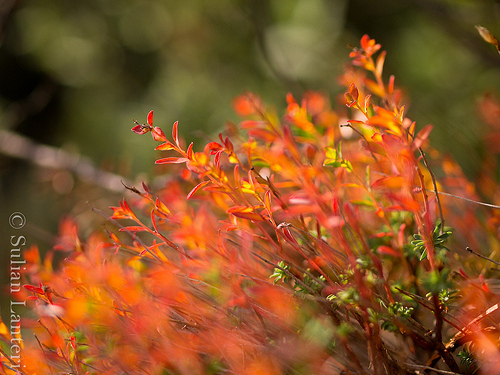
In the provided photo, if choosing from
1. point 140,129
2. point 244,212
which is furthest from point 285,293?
point 140,129

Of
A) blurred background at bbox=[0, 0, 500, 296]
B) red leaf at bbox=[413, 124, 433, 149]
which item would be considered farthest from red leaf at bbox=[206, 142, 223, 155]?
blurred background at bbox=[0, 0, 500, 296]

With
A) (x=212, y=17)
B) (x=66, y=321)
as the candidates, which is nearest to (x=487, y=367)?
(x=66, y=321)

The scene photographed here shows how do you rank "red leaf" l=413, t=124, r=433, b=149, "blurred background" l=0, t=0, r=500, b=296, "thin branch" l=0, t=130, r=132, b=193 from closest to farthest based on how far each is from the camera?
"red leaf" l=413, t=124, r=433, b=149 < "thin branch" l=0, t=130, r=132, b=193 < "blurred background" l=0, t=0, r=500, b=296

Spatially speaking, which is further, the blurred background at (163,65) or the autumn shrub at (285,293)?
the blurred background at (163,65)

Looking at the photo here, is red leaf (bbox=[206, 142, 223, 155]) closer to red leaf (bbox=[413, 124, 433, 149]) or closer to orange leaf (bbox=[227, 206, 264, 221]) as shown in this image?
orange leaf (bbox=[227, 206, 264, 221])

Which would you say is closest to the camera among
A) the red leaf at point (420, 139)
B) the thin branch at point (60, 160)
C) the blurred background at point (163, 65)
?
the red leaf at point (420, 139)

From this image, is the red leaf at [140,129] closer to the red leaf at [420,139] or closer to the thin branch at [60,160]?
the red leaf at [420,139]

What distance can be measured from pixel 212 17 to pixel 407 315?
2304 mm

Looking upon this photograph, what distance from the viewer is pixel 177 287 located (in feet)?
1.18

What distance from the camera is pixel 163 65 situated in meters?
2.62

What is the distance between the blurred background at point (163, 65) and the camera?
198 centimetres

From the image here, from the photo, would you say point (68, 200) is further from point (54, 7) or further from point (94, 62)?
point (54, 7)

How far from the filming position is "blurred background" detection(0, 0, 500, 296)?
198 cm

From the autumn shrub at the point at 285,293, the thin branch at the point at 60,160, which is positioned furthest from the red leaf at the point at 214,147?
the thin branch at the point at 60,160
